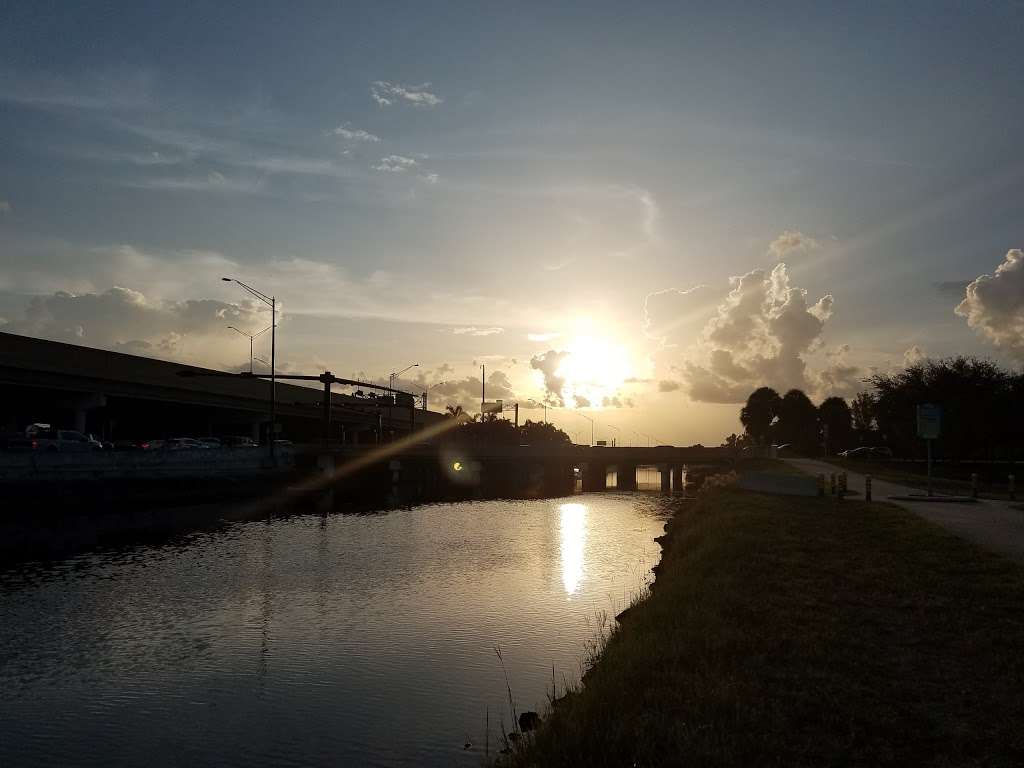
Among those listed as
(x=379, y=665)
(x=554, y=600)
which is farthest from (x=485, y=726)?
(x=554, y=600)

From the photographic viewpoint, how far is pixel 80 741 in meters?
14.7

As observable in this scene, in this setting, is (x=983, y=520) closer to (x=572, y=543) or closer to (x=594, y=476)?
(x=572, y=543)

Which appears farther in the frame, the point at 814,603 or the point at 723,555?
the point at 723,555

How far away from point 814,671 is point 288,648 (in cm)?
1344

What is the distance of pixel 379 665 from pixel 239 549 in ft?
77.7

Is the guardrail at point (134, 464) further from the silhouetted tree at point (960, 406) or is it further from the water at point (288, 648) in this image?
the silhouetted tree at point (960, 406)

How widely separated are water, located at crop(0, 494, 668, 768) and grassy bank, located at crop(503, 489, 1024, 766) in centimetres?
299

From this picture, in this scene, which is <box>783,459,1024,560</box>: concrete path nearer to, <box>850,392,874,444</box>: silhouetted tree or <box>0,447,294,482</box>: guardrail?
<box>0,447,294,482</box>: guardrail

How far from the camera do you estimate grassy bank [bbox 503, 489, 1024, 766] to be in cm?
989

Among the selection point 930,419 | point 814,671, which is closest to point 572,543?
point 930,419

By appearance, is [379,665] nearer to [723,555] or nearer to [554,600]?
[554,600]

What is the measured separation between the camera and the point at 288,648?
2091 cm

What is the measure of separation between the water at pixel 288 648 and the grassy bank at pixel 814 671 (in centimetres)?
299

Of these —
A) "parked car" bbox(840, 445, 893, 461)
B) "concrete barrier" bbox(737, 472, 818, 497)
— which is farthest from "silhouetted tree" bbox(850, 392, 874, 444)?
"concrete barrier" bbox(737, 472, 818, 497)
